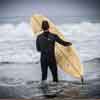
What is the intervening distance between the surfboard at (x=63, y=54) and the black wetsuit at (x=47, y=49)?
0.20 ft

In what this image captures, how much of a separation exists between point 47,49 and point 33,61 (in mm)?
282

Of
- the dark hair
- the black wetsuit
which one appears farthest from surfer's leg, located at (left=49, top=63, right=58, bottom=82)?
the dark hair

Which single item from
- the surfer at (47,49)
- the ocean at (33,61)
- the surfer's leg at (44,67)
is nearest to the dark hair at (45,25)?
the surfer at (47,49)

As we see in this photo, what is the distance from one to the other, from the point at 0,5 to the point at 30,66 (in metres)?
1.05

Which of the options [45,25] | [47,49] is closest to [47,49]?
[47,49]

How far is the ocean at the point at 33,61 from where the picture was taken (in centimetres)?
480

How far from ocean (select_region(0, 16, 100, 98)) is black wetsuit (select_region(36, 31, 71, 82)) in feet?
0.22

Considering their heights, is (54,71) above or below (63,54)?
below

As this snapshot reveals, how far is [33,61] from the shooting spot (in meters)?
4.82

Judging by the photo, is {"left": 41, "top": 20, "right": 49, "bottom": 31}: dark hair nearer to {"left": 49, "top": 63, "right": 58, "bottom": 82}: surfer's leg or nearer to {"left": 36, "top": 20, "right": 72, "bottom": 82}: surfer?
{"left": 36, "top": 20, "right": 72, "bottom": 82}: surfer

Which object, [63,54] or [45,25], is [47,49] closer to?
[63,54]

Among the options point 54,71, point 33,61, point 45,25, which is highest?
point 45,25

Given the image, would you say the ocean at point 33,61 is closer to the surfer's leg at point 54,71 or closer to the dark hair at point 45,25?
the surfer's leg at point 54,71

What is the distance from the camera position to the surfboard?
4812 mm
